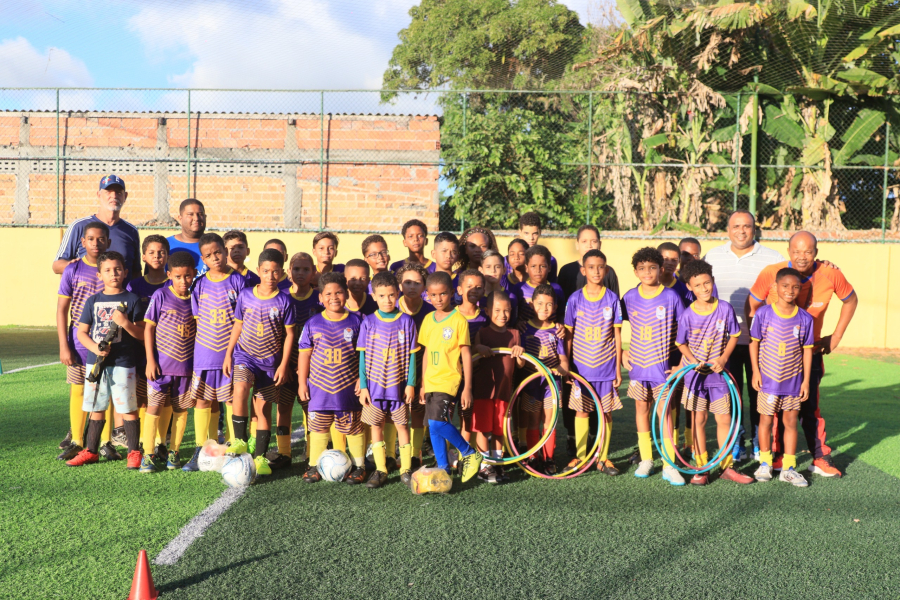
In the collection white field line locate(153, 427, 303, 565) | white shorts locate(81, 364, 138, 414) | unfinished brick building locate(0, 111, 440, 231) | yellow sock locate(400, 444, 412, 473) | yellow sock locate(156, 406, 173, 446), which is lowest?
white field line locate(153, 427, 303, 565)

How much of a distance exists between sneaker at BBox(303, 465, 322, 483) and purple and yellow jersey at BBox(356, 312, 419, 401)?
A: 656 mm

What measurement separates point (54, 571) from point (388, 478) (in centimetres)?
219

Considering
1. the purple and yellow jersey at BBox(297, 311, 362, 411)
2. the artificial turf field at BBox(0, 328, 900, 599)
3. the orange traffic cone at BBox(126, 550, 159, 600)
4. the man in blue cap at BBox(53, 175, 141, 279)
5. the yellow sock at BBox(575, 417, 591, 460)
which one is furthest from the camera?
the man in blue cap at BBox(53, 175, 141, 279)

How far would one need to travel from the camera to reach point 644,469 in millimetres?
5238

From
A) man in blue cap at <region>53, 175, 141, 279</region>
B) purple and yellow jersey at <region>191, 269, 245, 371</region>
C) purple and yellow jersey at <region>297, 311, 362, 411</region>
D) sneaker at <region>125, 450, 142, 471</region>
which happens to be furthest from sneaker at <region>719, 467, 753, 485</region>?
man in blue cap at <region>53, 175, 141, 279</region>

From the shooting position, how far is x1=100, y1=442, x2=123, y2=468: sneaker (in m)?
5.36

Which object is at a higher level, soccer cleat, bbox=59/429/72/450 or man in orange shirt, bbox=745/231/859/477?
man in orange shirt, bbox=745/231/859/477

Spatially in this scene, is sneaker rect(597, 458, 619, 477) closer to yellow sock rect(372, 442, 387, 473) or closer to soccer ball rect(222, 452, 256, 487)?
yellow sock rect(372, 442, 387, 473)

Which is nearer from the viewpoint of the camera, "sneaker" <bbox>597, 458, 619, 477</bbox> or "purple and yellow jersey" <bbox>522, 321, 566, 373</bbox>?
"sneaker" <bbox>597, 458, 619, 477</bbox>

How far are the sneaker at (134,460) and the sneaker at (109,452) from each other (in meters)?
0.23

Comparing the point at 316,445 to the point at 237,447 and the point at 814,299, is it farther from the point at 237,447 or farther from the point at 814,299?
the point at 814,299

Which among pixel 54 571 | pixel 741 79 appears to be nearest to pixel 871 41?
pixel 741 79

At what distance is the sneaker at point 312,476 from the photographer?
196 inches

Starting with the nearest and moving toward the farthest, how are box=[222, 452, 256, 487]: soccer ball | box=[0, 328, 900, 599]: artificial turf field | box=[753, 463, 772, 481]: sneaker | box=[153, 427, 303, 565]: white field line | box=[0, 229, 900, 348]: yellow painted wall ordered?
box=[0, 328, 900, 599]: artificial turf field < box=[153, 427, 303, 565]: white field line < box=[222, 452, 256, 487]: soccer ball < box=[753, 463, 772, 481]: sneaker < box=[0, 229, 900, 348]: yellow painted wall
